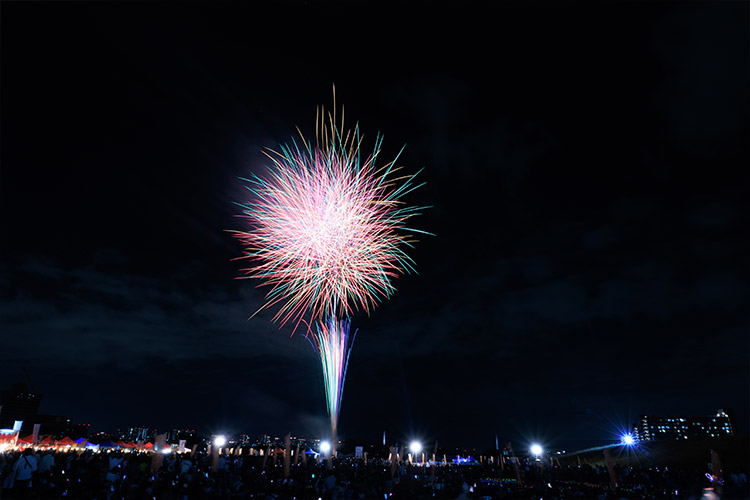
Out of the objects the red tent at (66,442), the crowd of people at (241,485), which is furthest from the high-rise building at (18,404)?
the crowd of people at (241,485)

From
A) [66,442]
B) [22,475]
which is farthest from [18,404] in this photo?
[22,475]

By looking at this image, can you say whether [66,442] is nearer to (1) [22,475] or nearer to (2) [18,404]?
(1) [22,475]

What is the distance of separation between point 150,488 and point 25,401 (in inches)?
10132

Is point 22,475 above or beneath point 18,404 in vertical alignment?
above

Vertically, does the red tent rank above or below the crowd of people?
below

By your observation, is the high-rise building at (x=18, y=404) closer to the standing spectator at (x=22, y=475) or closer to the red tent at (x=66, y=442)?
the red tent at (x=66, y=442)

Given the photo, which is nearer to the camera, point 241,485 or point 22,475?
point 22,475

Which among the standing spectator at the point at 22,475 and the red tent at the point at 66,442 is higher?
the standing spectator at the point at 22,475

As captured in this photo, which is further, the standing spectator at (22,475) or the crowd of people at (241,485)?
the crowd of people at (241,485)

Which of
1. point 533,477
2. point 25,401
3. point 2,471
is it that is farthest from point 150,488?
point 25,401

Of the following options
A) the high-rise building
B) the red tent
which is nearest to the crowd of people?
the red tent

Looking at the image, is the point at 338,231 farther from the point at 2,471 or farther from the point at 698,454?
the point at 698,454

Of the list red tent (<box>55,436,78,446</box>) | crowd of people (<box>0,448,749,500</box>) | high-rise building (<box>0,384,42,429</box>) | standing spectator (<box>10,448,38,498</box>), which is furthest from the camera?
high-rise building (<box>0,384,42,429</box>)

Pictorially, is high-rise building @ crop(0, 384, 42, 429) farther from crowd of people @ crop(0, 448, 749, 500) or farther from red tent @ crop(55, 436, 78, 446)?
crowd of people @ crop(0, 448, 749, 500)
